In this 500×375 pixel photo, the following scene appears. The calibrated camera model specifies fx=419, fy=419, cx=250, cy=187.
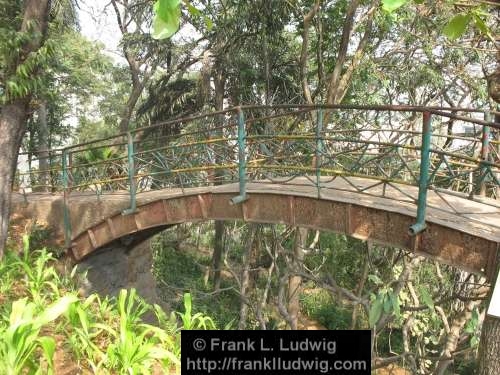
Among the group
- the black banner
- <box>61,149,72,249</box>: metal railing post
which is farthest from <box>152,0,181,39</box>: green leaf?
<box>61,149,72,249</box>: metal railing post

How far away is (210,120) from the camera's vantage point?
12.4 m

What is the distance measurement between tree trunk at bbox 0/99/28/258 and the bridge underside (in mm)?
1564

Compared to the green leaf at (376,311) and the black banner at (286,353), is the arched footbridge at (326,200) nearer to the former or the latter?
the green leaf at (376,311)

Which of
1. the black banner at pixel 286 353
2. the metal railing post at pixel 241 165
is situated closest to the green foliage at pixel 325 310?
the metal railing post at pixel 241 165

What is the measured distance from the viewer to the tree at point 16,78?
4930 millimetres

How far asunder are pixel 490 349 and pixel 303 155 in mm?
2926

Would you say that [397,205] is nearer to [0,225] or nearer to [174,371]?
[174,371]

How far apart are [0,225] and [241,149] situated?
131 inches

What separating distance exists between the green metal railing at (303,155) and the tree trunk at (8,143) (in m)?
1.16

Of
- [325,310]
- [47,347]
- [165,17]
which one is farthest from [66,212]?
[325,310]

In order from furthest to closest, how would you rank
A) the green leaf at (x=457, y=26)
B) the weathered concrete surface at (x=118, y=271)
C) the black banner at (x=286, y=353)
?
the weathered concrete surface at (x=118, y=271) < the black banner at (x=286, y=353) < the green leaf at (x=457, y=26)

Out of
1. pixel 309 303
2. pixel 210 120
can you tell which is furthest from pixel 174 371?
pixel 309 303

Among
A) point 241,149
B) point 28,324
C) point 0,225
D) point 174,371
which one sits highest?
point 241,149

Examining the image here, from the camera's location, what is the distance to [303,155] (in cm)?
508
